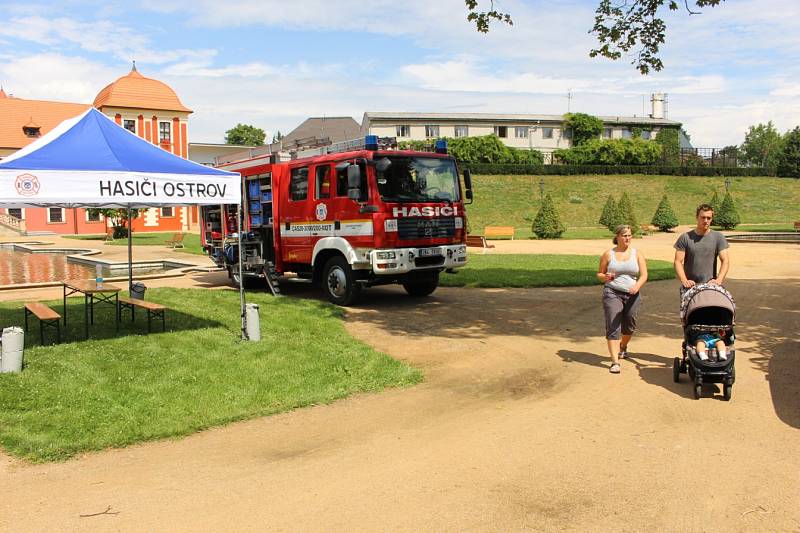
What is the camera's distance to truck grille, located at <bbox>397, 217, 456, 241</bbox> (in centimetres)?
1180

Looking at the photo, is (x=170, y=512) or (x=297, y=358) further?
(x=297, y=358)

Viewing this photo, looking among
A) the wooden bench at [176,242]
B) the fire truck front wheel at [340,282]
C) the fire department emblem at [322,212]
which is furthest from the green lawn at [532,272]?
the wooden bench at [176,242]

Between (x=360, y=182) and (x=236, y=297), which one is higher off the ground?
(x=360, y=182)

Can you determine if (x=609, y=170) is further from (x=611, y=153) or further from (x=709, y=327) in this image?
(x=709, y=327)

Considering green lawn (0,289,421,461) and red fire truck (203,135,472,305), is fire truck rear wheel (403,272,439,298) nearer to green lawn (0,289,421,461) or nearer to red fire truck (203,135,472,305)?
red fire truck (203,135,472,305)

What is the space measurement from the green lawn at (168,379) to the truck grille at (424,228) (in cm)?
233

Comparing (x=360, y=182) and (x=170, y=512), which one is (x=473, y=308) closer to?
(x=360, y=182)

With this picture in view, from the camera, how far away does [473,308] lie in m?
12.2

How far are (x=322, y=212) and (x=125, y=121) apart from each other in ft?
167

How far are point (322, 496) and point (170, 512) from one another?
100cm

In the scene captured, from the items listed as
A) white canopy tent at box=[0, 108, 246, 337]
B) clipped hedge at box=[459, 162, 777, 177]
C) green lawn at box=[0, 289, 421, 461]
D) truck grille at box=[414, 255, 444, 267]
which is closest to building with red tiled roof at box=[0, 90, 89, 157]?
clipped hedge at box=[459, 162, 777, 177]

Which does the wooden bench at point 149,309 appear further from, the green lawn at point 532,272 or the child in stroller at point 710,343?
the green lawn at point 532,272

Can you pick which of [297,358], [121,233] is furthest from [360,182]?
[121,233]

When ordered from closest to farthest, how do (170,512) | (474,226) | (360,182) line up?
(170,512), (360,182), (474,226)
